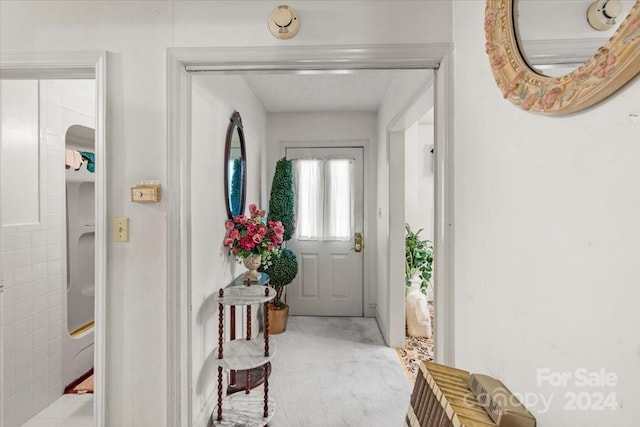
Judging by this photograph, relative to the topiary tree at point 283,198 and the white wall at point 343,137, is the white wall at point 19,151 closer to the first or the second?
the topiary tree at point 283,198

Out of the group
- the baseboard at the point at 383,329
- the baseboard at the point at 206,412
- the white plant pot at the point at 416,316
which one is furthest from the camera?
the white plant pot at the point at 416,316

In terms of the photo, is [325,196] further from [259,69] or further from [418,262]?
[259,69]

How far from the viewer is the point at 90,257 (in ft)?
→ 8.36

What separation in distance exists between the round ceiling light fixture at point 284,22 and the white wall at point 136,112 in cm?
4

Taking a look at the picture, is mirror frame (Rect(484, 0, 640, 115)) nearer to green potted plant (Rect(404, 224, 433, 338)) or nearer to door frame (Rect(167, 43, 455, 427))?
door frame (Rect(167, 43, 455, 427))

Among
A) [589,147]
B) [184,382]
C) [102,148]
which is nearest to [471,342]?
[589,147]

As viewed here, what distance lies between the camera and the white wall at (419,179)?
12.8 feet

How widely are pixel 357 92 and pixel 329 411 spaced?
2.82 metres

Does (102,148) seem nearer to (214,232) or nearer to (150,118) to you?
(150,118)

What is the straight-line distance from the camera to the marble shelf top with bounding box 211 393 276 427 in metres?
1.84

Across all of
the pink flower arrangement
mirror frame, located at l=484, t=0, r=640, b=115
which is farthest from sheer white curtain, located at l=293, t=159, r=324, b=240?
mirror frame, located at l=484, t=0, r=640, b=115

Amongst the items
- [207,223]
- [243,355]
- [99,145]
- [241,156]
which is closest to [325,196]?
[241,156]

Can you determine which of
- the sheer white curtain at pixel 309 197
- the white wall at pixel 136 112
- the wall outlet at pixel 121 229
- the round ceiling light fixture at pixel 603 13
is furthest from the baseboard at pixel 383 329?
→ the round ceiling light fixture at pixel 603 13

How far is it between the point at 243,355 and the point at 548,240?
1.82 metres
